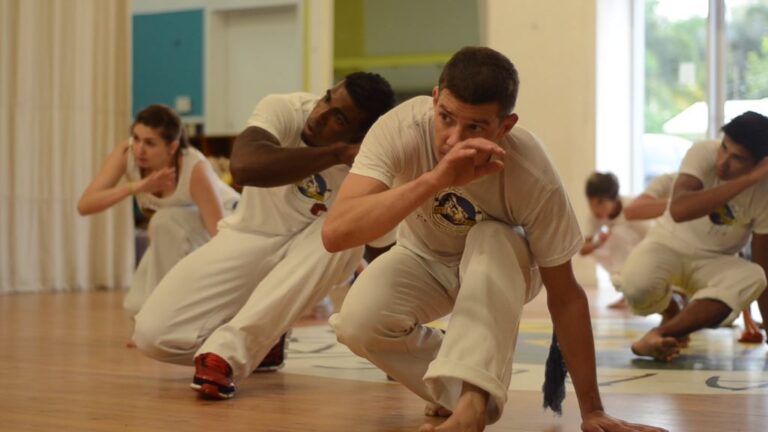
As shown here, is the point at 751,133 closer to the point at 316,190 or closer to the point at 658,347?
the point at 658,347

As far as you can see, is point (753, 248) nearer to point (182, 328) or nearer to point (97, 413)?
point (182, 328)

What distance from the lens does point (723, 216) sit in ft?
12.4

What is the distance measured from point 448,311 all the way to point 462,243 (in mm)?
179

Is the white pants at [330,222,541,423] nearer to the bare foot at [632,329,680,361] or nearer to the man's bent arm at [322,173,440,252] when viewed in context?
the man's bent arm at [322,173,440,252]

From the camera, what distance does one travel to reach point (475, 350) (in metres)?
1.97

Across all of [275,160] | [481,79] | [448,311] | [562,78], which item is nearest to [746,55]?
[562,78]

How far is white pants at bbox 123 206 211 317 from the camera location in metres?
4.29

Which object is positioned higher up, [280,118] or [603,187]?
[280,118]

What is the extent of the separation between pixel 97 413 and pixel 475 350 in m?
0.96

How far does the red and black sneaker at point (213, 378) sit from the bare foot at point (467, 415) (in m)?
0.88

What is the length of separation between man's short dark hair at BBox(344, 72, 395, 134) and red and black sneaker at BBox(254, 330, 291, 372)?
2.95ft

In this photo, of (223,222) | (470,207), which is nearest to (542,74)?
(223,222)

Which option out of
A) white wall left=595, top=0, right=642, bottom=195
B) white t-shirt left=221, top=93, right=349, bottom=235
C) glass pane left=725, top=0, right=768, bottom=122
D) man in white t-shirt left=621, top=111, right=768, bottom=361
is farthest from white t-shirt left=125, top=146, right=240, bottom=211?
glass pane left=725, top=0, right=768, bottom=122

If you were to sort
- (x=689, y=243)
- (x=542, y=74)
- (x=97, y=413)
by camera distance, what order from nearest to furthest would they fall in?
(x=97, y=413)
(x=689, y=243)
(x=542, y=74)
